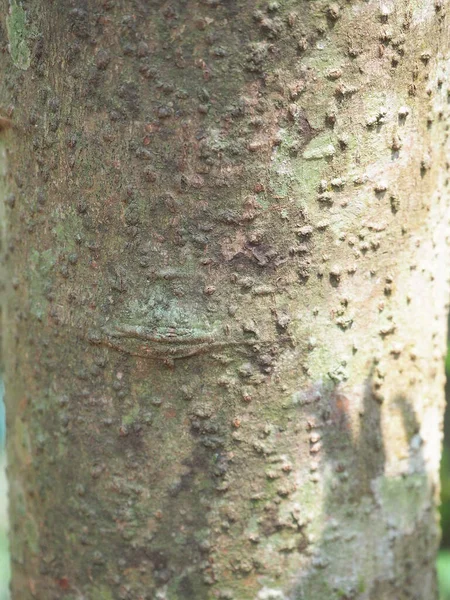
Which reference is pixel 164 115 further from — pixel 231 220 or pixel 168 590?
pixel 168 590

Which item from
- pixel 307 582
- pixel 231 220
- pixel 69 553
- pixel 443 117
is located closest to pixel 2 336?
pixel 69 553

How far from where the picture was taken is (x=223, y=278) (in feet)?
2.29

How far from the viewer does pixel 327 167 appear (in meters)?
0.70

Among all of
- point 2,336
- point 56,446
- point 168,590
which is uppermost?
point 2,336

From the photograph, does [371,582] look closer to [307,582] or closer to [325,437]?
[307,582]

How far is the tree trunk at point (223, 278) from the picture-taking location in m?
0.67

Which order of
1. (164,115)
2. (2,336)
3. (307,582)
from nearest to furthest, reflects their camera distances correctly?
1. (164,115)
2. (307,582)
3. (2,336)

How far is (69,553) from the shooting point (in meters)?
0.80

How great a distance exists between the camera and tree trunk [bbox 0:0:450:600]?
0.67 meters

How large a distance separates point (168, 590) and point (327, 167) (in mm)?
509

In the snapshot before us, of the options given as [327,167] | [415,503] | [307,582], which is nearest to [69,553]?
[307,582]

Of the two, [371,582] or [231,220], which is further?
[371,582]

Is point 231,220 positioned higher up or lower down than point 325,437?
higher up

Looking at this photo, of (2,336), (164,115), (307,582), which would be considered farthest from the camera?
(2,336)
